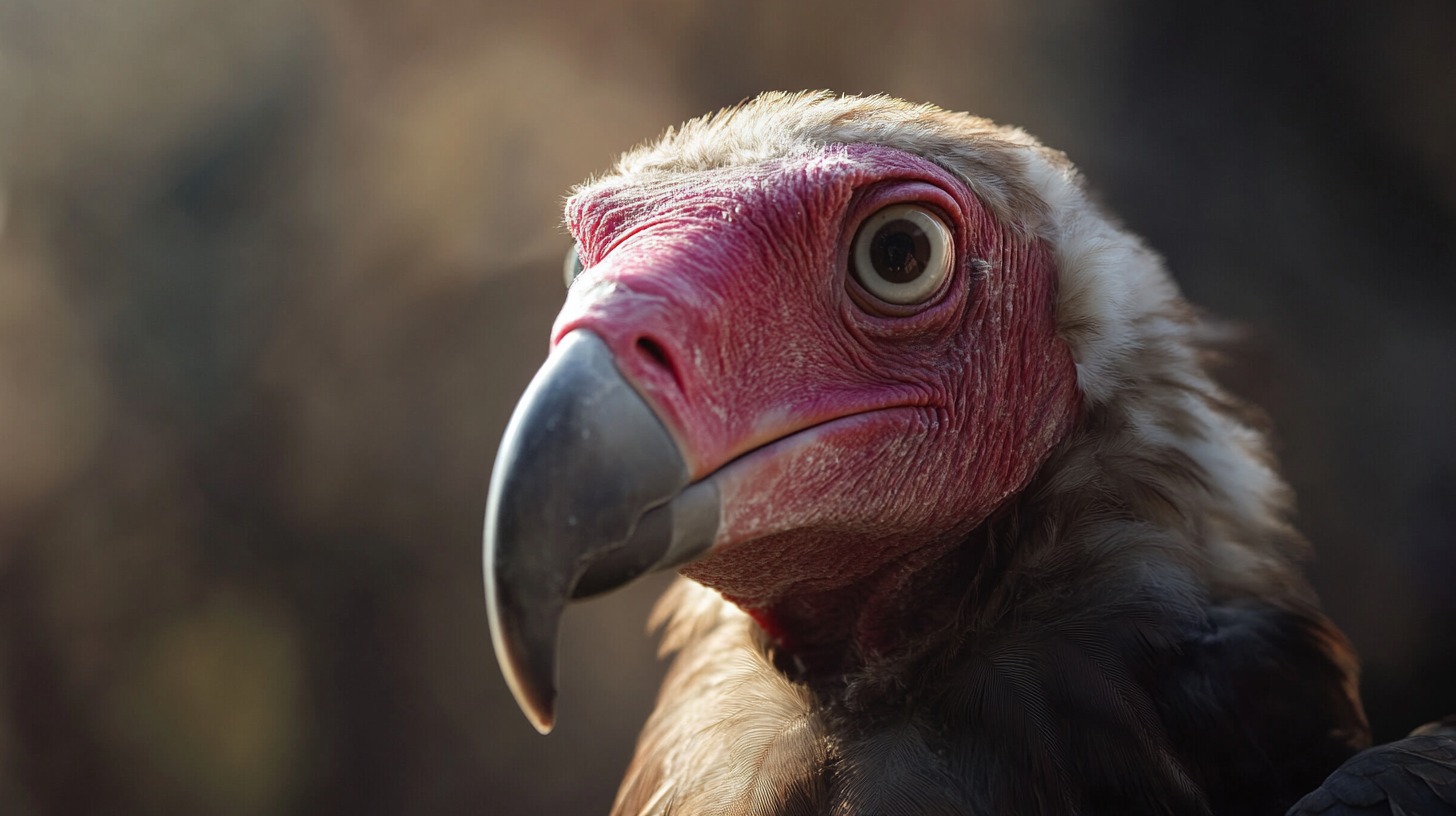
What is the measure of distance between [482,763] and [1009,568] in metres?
3.23

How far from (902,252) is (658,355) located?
0.55 meters

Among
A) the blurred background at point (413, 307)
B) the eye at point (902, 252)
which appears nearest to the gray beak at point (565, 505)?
the eye at point (902, 252)

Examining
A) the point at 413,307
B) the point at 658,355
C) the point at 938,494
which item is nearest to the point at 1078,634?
the point at 938,494

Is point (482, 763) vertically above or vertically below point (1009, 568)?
below

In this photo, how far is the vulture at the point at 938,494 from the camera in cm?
157

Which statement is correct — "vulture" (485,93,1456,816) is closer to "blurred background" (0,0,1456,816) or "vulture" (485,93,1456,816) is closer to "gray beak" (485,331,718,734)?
"gray beak" (485,331,718,734)

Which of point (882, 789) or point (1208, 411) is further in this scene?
point (1208, 411)

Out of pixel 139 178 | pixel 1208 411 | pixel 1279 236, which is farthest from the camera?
pixel 1279 236

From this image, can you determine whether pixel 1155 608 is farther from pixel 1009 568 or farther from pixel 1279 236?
pixel 1279 236

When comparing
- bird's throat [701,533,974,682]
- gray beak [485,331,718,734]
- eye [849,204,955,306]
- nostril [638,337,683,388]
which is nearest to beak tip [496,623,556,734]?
gray beak [485,331,718,734]

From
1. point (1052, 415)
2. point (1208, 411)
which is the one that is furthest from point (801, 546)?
point (1208, 411)

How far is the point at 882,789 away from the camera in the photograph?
1.74m

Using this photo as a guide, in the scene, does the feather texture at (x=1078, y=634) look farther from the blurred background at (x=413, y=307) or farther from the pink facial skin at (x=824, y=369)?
the blurred background at (x=413, y=307)

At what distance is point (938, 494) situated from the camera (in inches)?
72.6
